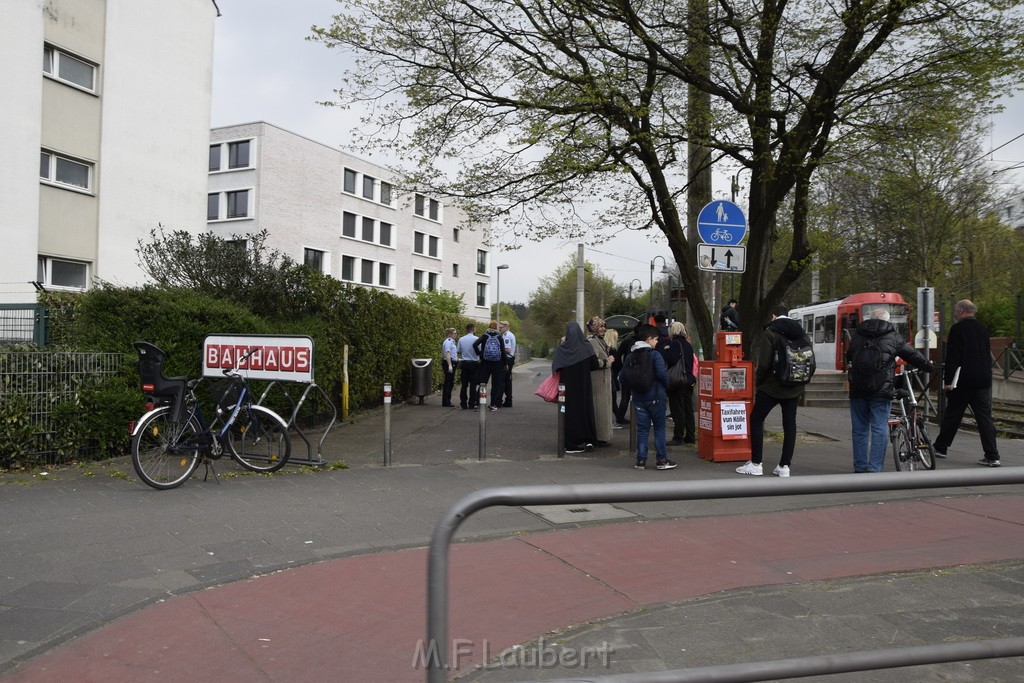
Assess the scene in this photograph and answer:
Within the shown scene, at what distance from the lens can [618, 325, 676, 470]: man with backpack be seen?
9.44 m

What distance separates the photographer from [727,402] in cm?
1028

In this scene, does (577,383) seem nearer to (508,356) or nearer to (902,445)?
(902,445)

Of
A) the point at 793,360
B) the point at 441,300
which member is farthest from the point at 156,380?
the point at 441,300

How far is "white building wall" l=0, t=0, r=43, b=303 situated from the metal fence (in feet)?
41.6

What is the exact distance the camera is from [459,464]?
9828 mm

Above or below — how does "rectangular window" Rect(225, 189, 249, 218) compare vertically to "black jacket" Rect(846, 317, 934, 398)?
above

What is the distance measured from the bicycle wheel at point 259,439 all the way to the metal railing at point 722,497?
694 centimetres

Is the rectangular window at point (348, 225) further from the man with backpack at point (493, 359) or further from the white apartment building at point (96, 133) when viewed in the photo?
the man with backpack at point (493, 359)

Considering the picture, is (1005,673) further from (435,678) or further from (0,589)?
(0,589)

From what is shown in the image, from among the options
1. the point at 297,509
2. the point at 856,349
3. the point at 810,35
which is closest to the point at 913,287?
the point at 810,35

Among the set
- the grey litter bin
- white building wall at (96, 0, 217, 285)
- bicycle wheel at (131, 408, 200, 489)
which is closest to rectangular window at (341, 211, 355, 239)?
white building wall at (96, 0, 217, 285)

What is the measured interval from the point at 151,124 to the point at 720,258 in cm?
2034

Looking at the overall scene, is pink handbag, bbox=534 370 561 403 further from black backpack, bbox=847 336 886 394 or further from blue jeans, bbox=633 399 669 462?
black backpack, bbox=847 336 886 394

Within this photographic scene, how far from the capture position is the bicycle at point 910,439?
9.15 metres
